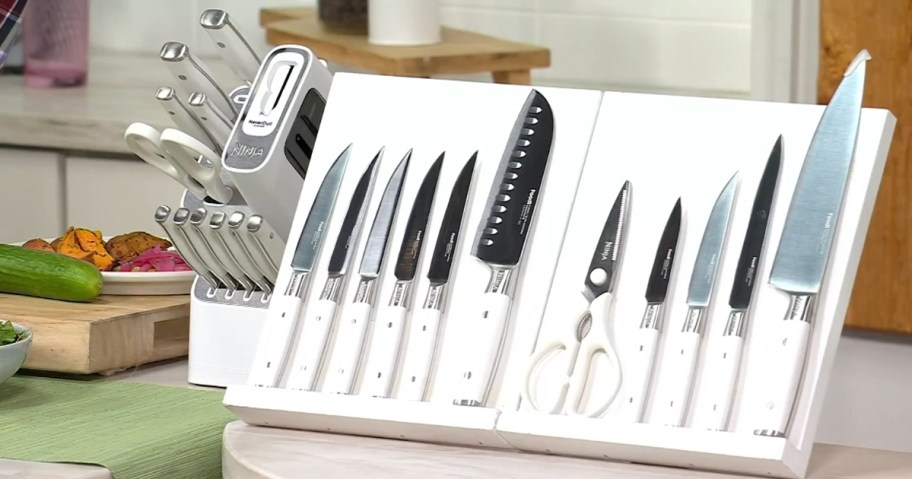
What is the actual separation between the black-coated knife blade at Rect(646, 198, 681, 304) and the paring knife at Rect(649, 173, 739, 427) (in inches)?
0.6

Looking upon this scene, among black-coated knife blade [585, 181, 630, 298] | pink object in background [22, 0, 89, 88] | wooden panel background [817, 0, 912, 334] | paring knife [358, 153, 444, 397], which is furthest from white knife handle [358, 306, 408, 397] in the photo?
pink object in background [22, 0, 89, 88]

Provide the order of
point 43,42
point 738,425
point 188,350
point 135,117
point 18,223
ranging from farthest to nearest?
1. point 43,42
2. point 18,223
3. point 135,117
4. point 188,350
5. point 738,425

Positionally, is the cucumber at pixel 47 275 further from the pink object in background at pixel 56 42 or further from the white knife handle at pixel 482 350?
the pink object in background at pixel 56 42

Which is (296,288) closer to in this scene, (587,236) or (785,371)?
(587,236)

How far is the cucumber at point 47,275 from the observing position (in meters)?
1.01

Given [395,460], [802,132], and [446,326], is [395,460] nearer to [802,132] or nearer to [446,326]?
[446,326]

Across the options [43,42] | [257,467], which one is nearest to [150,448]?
[257,467]

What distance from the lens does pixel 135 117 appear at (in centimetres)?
189

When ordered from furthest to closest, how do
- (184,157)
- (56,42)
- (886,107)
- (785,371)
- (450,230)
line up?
(56,42) < (886,107) < (184,157) < (450,230) < (785,371)

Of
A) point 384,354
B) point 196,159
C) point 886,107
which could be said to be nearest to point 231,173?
point 196,159

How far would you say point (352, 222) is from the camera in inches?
33.1

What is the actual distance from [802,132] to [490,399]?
0.79 ft

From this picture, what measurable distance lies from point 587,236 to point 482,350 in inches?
3.7

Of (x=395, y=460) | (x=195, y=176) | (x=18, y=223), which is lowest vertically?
(x=18, y=223)
